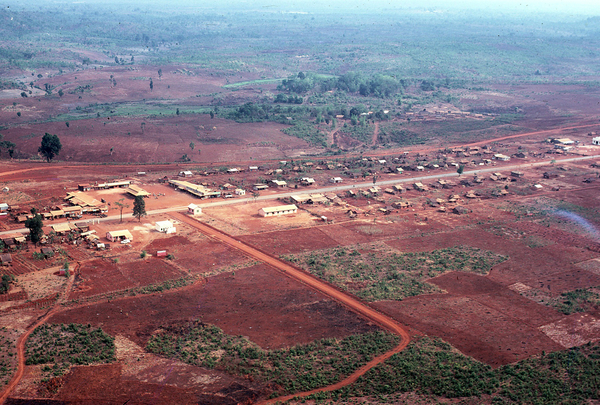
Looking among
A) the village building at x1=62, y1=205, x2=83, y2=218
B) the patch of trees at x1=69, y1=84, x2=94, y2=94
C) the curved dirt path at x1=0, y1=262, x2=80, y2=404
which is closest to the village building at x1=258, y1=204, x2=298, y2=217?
the village building at x1=62, y1=205, x2=83, y2=218

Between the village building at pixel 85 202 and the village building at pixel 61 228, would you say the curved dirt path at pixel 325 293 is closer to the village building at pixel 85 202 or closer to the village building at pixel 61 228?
→ the village building at pixel 85 202

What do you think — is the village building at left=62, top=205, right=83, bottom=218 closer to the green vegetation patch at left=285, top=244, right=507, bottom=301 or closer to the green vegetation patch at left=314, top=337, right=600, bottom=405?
the green vegetation patch at left=285, top=244, right=507, bottom=301

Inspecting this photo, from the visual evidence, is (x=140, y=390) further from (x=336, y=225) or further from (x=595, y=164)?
(x=595, y=164)

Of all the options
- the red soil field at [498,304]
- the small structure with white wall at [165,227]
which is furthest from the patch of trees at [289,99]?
the red soil field at [498,304]

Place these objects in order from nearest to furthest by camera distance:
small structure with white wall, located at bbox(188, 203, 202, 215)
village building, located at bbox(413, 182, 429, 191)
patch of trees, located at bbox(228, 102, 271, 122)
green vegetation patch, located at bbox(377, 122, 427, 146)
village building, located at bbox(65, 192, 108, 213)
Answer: village building, located at bbox(65, 192, 108, 213), small structure with white wall, located at bbox(188, 203, 202, 215), village building, located at bbox(413, 182, 429, 191), green vegetation patch, located at bbox(377, 122, 427, 146), patch of trees, located at bbox(228, 102, 271, 122)

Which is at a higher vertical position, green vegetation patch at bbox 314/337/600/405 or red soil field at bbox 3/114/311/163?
red soil field at bbox 3/114/311/163

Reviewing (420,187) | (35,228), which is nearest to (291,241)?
(35,228)

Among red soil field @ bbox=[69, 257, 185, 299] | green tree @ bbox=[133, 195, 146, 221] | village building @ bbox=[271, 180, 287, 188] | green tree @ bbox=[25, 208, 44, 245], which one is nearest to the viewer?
red soil field @ bbox=[69, 257, 185, 299]
